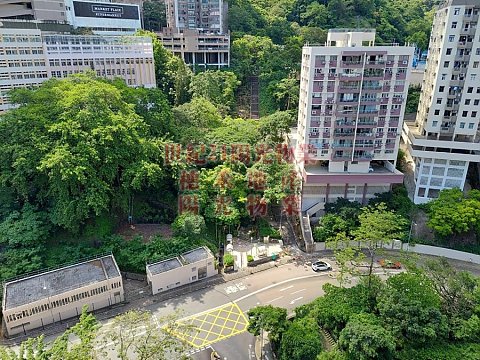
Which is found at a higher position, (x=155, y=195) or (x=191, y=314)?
(x=155, y=195)

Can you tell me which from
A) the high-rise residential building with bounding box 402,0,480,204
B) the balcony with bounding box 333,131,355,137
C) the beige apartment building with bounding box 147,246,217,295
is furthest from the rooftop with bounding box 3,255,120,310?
the high-rise residential building with bounding box 402,0,480,204

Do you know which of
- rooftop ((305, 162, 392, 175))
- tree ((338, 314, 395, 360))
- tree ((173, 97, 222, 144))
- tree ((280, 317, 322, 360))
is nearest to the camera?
tree ((338, 314, 395, 360))

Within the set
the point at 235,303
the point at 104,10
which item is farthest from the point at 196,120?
the point at 104,10

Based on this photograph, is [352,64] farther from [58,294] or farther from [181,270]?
[58,294]

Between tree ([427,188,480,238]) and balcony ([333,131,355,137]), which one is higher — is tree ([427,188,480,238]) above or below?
below

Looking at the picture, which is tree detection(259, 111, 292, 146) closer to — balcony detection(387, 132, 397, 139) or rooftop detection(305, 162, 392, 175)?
rooftop detection(305, 162, 392, 175)

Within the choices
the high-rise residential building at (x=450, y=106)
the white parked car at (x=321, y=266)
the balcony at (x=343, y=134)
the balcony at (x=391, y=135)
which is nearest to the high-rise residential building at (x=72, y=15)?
the balcony at (x=343, y=134)

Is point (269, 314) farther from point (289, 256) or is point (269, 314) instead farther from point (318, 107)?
point (318, 107)

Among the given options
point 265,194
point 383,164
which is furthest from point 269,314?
point 383,164
